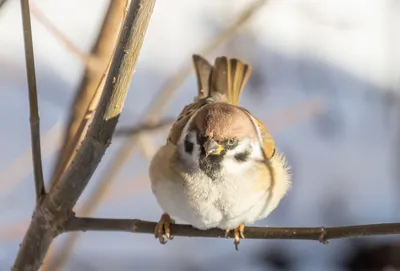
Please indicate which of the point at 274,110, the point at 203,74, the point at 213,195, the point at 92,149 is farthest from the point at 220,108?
the point at 274,110

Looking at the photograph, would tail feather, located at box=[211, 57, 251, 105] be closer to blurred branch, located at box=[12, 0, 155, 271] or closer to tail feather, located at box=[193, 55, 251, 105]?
tail feather, located at box=[193, 55, 251, 105]

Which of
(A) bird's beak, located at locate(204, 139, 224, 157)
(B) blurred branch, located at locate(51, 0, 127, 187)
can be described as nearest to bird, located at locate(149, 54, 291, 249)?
(A) bird's beak, located at locate(204, 139, 224, 157)

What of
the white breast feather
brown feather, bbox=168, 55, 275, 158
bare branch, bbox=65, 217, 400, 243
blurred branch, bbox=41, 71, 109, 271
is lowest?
bare branch, bbox=65, 217, 400, 243

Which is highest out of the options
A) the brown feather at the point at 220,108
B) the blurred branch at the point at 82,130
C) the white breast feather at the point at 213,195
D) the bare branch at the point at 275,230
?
the brown feather at the point at 220,108

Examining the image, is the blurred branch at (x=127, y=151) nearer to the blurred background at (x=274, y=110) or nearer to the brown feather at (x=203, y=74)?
the brown feather at (x=203, y=74)

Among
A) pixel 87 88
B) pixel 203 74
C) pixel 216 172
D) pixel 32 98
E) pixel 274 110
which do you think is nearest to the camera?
pixel 32 98

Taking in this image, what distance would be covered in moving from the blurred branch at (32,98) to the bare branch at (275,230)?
9 centimetres

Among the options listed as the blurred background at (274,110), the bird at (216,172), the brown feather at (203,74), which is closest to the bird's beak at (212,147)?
the bird at (216,172)

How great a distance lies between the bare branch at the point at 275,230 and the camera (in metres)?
0.90

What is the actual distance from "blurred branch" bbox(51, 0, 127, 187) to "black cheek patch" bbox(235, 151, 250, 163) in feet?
1.02

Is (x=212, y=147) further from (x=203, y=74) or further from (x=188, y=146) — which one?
(x=203, y=74)

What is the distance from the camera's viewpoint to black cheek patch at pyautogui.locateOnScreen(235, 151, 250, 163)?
132 centimetres

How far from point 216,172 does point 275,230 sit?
12.5 inches

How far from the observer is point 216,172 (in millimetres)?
1306
